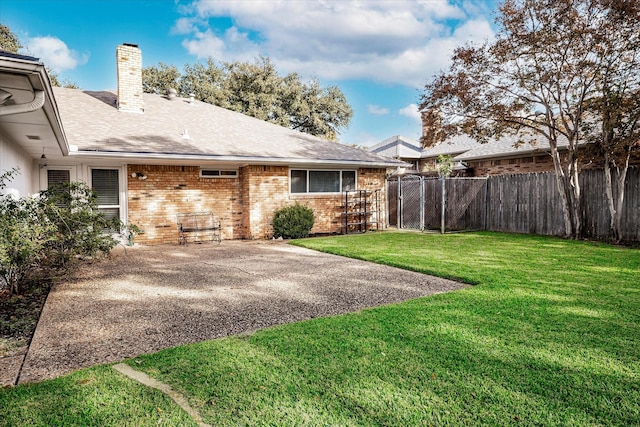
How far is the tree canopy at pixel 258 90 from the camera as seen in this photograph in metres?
26.8

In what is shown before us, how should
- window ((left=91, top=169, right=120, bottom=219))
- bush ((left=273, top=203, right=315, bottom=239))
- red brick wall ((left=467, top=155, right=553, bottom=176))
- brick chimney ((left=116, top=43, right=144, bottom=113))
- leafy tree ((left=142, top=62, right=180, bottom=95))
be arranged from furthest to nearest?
leafy tree ((left=142, top=62, right=180, bottom=95)) < red brick wall ((left=467, top=155, right=553, bottom=176)) < brick chimney ((left=116, top=43, right=144, bottom=113)) < bush ((left=273, top=203, right=315, bottom=239)) < window ((left=91, top=169, right=120, bottom=219))

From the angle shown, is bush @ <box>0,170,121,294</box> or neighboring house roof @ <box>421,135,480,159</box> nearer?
bush @ <box>0,170,121,294</box>

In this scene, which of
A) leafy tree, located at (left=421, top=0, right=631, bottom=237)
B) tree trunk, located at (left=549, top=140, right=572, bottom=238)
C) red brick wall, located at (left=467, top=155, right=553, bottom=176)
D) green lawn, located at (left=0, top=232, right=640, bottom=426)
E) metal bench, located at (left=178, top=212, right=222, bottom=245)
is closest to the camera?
green lawn, located at (left=0, top=232, right=640, bottom=426)

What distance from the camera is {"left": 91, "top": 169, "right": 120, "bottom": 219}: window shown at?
427 inches

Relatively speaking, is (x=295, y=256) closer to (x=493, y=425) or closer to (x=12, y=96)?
(x=12, y=96)

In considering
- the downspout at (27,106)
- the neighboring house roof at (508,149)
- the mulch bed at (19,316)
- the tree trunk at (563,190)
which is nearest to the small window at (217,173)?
the mulch bed at (19,316)

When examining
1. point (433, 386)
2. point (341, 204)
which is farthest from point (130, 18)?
point (433, 386)

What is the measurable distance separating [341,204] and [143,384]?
11500 millimetres

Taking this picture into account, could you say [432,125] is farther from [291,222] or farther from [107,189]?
[107,189]

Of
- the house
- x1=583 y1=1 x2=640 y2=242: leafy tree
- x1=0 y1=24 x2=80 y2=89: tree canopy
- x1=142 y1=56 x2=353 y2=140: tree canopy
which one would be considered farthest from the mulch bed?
x1=142 y1=56 x2=353 y2=140: tree canopy

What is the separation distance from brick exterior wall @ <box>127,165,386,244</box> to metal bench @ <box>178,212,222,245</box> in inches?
6.2

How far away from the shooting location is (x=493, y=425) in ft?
7.79

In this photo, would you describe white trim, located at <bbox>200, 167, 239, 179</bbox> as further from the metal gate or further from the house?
the metal gate

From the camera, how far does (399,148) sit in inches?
1180
